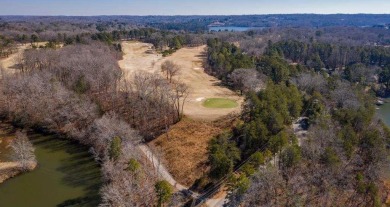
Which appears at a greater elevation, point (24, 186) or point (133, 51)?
point (133, 51)


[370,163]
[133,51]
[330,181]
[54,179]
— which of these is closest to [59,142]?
[54,179]

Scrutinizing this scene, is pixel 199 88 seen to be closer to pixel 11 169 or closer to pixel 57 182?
pixel 57 182

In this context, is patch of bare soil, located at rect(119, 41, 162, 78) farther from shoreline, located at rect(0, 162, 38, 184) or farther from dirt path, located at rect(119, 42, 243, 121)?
shoreline, located at rect(0, 162, 38, 184)

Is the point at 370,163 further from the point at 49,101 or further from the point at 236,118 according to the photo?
the point at 49,101

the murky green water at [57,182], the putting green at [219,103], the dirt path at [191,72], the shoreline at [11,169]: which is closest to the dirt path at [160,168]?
the murky green water at [57,182]

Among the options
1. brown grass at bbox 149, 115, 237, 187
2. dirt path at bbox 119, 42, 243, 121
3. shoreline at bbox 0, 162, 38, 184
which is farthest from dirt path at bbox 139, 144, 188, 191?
shoreline at bbox 0, 162, 38, 184

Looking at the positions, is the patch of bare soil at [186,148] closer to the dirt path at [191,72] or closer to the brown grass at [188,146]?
the brown grass at [188,146]

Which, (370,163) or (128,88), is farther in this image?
(128,88)
